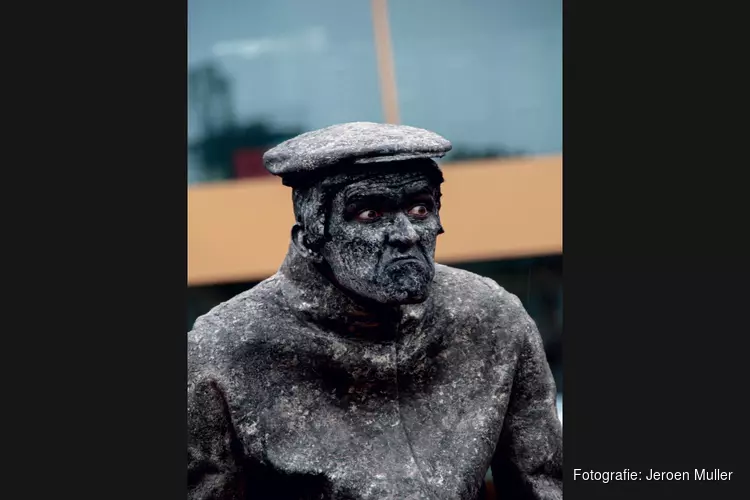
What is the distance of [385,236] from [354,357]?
443 millimetres

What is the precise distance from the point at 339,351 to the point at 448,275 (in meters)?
0.53

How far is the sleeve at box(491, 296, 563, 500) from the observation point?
16.5ft

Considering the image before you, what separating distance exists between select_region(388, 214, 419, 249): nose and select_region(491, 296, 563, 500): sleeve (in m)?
0.65

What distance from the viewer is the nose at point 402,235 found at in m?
4.52

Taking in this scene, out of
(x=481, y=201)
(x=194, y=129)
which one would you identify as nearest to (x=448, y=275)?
(x=481, y=201)

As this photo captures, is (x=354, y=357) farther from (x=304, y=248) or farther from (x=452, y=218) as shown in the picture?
(x=452, y=218)

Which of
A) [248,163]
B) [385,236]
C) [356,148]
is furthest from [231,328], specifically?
[248,163]

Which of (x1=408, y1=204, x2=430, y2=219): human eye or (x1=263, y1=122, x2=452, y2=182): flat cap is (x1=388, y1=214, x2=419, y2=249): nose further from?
(x1=263, y1=122, x2=452, y2=182): flat cap

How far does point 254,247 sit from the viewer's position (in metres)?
6.79

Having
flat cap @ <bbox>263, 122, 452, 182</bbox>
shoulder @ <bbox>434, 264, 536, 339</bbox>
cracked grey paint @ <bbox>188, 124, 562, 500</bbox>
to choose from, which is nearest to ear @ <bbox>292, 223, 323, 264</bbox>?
cracked grey paint @ <bbox>188, 124, 562, 500</bbox>

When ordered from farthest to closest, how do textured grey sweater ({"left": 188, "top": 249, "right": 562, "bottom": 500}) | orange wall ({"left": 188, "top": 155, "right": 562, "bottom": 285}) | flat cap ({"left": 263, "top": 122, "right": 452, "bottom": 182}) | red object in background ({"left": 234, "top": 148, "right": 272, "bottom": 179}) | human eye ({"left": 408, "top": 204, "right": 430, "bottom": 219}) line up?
red object in background ({"left": 234, "top": 148, "right": 272, "bottom": 179})
orange wall ({"left": 188, "top": 155, "right": 562, "bottom": 285})
textured grey sweater ({"left": 188, "top": 249, "right": 562, "bottom": 500})
human eye ({"left": 408, "top": 204, "right": 430, "bottom": 219})
flat cap ({"left": 263, "top": 122, "right": 452, "bottom": 182})

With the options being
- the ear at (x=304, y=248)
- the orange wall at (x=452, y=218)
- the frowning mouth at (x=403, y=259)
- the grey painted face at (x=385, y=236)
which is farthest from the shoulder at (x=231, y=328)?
the orange wall at (x=452, y=218)

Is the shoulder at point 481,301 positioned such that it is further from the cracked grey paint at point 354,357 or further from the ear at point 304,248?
the ear at point 304,248

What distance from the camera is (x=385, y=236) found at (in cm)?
454
